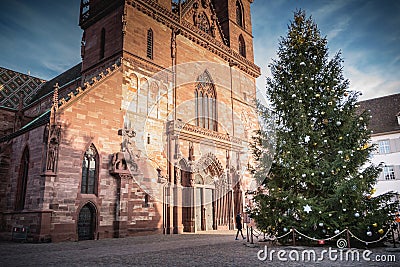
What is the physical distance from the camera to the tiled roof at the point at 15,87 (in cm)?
2264

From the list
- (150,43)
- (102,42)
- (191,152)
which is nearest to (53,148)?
(191,152)

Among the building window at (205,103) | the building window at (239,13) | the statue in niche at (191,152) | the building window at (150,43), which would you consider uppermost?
the building window at (239,13)

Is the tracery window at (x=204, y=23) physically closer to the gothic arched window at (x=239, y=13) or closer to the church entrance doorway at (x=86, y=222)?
the gothic arched window at (x=239, y=13)

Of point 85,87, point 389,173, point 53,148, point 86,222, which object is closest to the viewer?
point 53,148

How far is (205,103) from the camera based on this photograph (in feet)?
69.3

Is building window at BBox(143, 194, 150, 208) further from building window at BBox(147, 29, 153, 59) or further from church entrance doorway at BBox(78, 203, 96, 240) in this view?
building window at BBox(147, 29, 153, 59)

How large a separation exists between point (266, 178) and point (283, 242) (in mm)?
2095

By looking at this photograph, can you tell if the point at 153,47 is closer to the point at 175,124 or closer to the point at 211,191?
the point at 175,124

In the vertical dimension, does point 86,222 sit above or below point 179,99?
below

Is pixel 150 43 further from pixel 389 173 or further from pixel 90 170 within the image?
pixel 389 173

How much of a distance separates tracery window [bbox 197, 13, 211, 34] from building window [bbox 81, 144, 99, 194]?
13.0 metres

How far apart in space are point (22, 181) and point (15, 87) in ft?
44.0

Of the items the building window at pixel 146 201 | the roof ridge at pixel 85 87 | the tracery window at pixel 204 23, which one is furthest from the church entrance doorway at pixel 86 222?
the tracery window at pixel 204 23

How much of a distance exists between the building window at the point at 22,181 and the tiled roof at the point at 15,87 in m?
9.58
